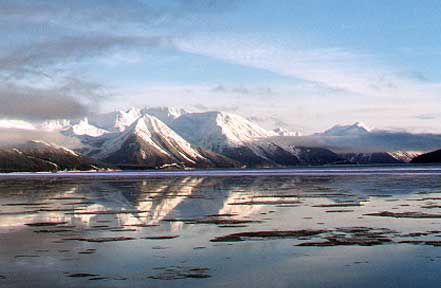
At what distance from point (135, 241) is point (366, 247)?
32.6ft

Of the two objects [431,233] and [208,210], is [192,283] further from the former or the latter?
[208,210]


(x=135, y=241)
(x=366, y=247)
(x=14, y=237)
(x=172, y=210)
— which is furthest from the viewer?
(x=172, y=210)

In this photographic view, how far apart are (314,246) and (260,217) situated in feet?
41.6

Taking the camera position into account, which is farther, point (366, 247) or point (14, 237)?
point (14, 237)

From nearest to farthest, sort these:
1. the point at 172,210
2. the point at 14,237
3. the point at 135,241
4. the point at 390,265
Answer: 1. the point at 390,265
2. the point at 135,241
3. the point at 14,237
4. the point at 172,210

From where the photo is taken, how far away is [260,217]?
3641 cm

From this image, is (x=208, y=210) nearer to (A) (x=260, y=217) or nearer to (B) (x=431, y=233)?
(A) (x=260, y=217)

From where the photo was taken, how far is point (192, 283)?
17.4 m

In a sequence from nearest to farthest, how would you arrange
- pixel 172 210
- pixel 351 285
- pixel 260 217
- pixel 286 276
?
pixel 351 285
pixel 286 276
pixel 260 217
pixel 172 210

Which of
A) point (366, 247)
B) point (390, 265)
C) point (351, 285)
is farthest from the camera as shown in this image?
point (366, 247)

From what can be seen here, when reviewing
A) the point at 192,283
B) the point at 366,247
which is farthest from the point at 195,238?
the point at 192,283

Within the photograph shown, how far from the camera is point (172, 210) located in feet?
139

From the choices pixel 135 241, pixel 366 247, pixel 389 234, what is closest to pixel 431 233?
pixel 389 234

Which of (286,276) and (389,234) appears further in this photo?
(389,234)
